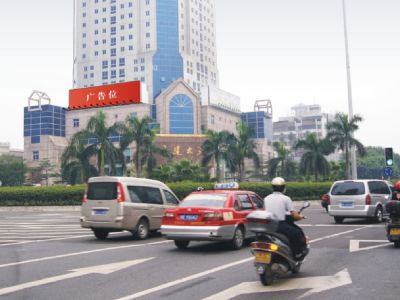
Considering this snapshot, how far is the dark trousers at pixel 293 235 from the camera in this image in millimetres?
7680

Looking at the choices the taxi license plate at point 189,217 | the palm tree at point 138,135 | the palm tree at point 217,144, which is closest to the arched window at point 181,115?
the palm tree at point 217,144

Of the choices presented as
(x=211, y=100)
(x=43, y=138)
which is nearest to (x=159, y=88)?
(x=211, y=100)

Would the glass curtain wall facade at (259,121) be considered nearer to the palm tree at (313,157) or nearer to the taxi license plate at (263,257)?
the palm tree at (313,157)

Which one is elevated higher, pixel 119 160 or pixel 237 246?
pixel 119 160

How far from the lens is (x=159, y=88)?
128500 millimetres

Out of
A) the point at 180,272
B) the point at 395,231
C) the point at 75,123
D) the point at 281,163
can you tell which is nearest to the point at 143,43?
the point at 75,123

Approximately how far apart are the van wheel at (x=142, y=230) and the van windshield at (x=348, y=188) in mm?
8736

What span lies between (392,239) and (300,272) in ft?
13.7

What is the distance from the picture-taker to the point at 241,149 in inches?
2357

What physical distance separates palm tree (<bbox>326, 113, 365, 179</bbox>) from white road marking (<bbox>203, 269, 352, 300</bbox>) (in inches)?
1824

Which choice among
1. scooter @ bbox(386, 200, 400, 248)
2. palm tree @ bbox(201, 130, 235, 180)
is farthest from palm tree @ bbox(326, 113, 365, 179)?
scooter @ bbox(386, 200, 400, 248)

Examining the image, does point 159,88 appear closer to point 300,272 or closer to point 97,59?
point 97,59

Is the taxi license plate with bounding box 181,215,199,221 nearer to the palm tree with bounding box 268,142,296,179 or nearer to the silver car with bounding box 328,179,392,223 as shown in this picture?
the silver car with bounding box 328,179,392,223

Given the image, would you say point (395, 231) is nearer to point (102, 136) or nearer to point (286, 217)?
point (286, 217)
